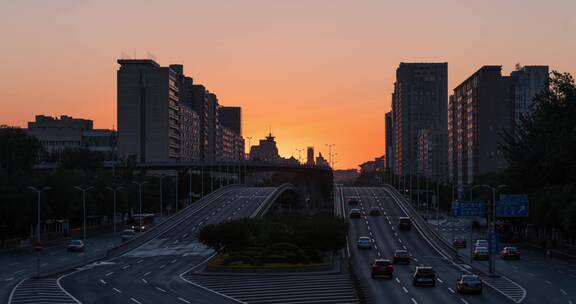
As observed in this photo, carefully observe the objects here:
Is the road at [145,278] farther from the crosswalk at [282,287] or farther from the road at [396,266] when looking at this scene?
the road at [396,266]

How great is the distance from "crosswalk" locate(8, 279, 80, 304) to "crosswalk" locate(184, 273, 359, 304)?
10023 mm

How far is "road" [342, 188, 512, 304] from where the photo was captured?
51.4m

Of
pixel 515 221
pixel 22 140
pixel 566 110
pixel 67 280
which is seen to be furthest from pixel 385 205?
pixel 67 280

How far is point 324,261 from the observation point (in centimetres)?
7812

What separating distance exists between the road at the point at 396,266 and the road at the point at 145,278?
37.8 ft

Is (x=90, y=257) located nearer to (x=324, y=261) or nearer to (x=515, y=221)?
(x=324, y=261)

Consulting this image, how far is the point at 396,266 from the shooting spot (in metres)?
76.8

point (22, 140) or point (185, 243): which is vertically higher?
point (22, 140)

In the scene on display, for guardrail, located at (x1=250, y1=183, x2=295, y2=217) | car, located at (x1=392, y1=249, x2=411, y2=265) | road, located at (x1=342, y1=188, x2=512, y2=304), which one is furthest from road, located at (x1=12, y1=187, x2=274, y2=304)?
car, located at (x1=392, y1=249, x2=411, y2=265)

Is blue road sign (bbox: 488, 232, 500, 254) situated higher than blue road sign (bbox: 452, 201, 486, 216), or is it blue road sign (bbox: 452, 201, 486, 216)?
blue road sign (bbox: 452, 201, 486, 216)

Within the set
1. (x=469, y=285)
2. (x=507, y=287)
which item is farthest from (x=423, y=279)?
(x=507, y=287)

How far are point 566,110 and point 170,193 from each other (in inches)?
3949

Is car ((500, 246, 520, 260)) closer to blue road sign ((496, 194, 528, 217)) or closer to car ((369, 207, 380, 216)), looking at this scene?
blue road sign ((496, 194, 528, 217))

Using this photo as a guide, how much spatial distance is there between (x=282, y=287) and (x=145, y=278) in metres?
13.5
